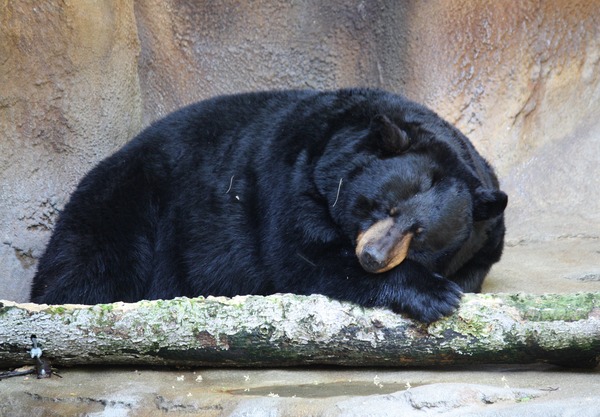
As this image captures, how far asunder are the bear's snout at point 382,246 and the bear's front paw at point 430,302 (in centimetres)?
20

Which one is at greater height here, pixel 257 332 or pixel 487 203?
pixel 487 203

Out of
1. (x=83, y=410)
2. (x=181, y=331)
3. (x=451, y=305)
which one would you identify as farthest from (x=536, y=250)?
(x=83, y=410)

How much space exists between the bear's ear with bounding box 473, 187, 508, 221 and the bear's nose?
724 millimetres

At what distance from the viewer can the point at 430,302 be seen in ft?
Result: 12.2

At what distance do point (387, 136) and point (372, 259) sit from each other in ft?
2.37

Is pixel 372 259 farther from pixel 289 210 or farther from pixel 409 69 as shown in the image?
pixel 409 69

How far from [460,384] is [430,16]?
13.2 ft

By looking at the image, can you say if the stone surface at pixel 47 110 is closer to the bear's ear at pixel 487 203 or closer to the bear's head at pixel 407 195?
the bear's head at pixel 407 195

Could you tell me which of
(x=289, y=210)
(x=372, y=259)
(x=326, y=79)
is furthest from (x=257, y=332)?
(x=326, y=79)

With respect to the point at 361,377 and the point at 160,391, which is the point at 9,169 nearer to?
the point at 160,391

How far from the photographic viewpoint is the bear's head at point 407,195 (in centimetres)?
413

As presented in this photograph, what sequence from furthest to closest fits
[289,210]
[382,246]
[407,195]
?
[289,210] < [407,195] < [382,246]

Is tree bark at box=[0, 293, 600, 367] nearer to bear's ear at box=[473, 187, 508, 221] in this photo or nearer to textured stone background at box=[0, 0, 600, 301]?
bear's ear at box=[473, 187, 508, 221]

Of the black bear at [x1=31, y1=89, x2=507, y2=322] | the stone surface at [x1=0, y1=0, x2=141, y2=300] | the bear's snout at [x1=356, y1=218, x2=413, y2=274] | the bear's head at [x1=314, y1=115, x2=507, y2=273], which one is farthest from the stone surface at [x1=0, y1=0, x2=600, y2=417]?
the bear's snout at [x1=356, y1=218, x2=413, y2=274]
